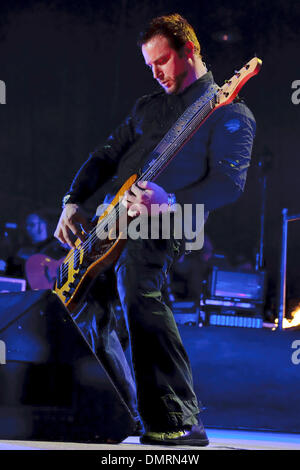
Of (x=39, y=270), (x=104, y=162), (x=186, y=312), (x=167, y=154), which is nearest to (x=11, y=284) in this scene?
(x=39, y=270)

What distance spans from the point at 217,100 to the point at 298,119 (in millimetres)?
4167

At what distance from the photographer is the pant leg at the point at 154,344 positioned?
1.99m

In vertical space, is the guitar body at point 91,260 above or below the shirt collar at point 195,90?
below

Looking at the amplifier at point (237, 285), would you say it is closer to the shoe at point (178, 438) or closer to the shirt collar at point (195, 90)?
the shirt collar at point (195, 90)

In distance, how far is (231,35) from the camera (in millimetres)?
5586

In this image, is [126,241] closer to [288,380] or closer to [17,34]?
[288,380]

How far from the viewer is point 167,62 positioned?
101 inches

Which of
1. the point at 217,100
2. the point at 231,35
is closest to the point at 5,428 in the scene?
the point at 217,100

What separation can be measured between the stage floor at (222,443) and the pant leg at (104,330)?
21 centimetres

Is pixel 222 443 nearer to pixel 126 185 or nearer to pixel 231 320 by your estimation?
pixel 126 185

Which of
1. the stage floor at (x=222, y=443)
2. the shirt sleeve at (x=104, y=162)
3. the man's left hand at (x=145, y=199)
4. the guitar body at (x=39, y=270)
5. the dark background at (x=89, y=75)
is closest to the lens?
the stage floor at (x=222, y=443)

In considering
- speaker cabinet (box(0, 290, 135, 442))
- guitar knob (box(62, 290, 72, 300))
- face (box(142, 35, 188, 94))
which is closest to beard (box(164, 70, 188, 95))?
face (box(142, 35, 188, 94))

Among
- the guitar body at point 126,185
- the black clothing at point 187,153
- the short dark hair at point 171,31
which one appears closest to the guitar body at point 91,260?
the guitar body at point 126,185

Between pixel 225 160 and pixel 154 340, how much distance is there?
73 centimetres
